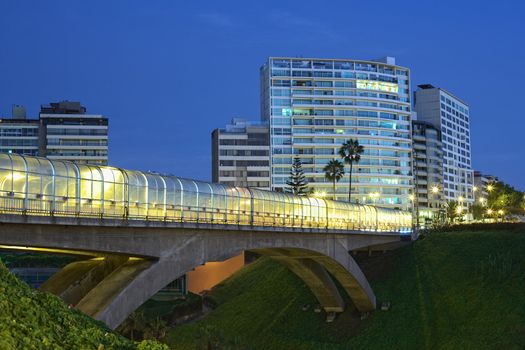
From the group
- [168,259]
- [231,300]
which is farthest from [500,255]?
[168,259]

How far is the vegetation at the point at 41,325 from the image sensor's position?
20.8 metres

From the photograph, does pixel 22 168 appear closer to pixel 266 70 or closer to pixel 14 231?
pixel 14 231

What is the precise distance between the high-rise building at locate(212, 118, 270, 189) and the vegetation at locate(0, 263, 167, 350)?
13730cm

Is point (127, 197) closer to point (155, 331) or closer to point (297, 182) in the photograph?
point (155, 331)

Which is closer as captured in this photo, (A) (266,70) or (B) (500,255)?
(B) (500,255)

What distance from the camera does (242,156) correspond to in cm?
16638

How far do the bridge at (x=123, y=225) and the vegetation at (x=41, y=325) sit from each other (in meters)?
6.89

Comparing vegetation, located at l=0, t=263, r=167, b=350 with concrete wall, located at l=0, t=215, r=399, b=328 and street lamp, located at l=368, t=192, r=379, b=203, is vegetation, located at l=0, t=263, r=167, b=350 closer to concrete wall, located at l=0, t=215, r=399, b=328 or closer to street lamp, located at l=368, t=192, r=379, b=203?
concrete wall, located at l=0, t=215, r=399, b=328

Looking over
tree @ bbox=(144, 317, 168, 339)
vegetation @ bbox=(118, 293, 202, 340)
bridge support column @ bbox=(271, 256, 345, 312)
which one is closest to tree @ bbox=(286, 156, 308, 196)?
vegetation @ bbox=(118, 293, 202, 340)

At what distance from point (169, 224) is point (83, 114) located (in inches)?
4995

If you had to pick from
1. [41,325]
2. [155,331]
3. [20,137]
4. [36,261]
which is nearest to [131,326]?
[155,331]

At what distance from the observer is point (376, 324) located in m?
70.9

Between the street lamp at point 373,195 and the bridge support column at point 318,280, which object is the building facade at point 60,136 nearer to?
the street lamp at point 373,195

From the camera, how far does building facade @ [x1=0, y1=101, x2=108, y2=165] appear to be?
510ft
